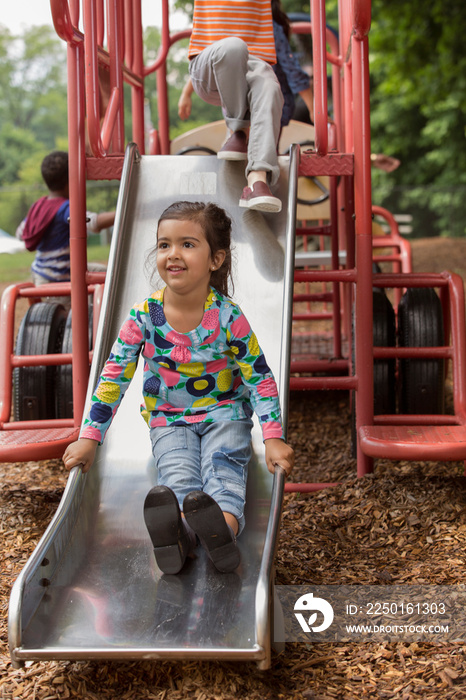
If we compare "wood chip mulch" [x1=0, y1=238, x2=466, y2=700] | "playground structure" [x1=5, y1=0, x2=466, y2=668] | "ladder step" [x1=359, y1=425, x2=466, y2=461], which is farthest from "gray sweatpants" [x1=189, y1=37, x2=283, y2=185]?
"wood chip mulch" [x1=0, y1=238, x2=466, y2=700]

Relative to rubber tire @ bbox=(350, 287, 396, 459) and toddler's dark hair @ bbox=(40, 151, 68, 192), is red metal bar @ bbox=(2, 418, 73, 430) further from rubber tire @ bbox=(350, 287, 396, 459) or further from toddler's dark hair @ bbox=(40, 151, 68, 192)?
toddler's dark hair @ bbox=(40, 151, 68, 192)

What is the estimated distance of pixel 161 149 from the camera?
5.39 m

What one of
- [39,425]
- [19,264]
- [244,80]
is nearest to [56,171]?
[244,80]

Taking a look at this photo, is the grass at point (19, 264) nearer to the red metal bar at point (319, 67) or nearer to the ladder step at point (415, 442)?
the red metal bar at point (319, 67)

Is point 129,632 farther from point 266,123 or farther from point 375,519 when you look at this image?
point 266,123

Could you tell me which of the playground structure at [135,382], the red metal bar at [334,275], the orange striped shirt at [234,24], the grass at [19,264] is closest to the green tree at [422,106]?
the grass at [19,264]

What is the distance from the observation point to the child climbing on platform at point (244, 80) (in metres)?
3.39

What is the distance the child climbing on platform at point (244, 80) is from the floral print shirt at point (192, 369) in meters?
0.84

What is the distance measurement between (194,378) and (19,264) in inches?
674

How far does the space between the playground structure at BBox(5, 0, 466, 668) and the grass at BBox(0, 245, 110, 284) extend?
1256cm

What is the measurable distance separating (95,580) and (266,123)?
2.16 metres

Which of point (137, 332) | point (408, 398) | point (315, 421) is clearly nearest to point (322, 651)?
point (137, 332)

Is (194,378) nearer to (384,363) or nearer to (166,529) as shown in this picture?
(166,529)

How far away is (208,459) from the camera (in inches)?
102
